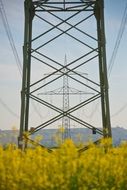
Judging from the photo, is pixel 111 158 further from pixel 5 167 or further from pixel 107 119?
pixel 107 119

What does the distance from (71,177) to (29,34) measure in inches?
424

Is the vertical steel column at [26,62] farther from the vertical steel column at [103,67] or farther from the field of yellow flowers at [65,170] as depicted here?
the field of yellow flowers at [65,170]

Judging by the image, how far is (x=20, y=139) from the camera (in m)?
14.2

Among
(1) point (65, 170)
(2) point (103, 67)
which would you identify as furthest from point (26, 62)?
(1) point (65, 170)

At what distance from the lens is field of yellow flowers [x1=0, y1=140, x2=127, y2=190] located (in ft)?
16.0

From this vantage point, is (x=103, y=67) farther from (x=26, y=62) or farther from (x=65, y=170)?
(x=65, y=170)

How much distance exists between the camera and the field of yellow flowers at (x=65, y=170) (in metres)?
4.88

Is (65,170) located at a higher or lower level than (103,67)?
lower

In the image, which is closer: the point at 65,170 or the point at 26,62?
the point at 65,170

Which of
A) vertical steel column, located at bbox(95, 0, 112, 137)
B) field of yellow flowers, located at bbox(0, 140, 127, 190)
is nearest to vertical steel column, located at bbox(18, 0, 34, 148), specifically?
vertical steel column, located at bbox(95, 0, 112, 137)

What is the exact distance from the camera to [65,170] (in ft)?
16.4

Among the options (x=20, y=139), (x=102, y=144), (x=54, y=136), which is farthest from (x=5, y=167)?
(x=20, y=139)

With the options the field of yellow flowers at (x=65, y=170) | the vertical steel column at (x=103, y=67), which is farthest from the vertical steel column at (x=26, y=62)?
the field of yellow flowers at (x=65, y=170)

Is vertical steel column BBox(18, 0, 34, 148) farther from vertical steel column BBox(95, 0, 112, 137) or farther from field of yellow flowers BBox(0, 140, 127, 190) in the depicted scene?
field of yellow flowers BBox(0, 140, 127, 190)
